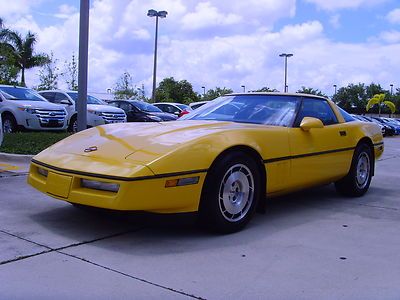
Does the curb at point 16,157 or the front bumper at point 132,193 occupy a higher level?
the front bumper at point 132,193

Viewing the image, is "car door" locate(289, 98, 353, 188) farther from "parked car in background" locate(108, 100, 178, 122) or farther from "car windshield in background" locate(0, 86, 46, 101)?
"parked car in background" locate(108, 100, 178, 122)

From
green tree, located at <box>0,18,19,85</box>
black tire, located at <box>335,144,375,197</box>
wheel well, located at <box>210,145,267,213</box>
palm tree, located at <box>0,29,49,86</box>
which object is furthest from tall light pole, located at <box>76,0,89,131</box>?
palm tree, located at <box>0,29,49,86</box>

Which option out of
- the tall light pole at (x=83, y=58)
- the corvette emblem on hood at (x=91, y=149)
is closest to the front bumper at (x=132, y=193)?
the corvette emblem on hood at (x=91, y=149)

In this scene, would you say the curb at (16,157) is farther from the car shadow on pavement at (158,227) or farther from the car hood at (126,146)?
the car hood at (126,146)

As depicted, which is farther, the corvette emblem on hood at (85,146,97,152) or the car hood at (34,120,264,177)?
the corvette emblem on hood at (85,146,97,152)

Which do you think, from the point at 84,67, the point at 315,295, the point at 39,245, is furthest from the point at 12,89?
the point at 315,295

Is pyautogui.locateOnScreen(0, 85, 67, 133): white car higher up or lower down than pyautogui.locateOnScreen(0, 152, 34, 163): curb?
higher up

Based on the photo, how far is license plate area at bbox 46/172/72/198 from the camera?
3975 mm

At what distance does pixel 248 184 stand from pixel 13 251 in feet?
6.87

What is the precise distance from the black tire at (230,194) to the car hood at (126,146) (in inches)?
13.1

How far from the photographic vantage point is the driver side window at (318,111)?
535cm

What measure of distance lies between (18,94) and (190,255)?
1008cm

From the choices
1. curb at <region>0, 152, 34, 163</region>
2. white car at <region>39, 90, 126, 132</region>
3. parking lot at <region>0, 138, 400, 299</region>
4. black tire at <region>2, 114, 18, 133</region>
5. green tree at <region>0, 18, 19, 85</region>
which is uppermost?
green tree at <region>0, 18, 19, 85</region>

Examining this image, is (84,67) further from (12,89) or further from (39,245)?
(39,245)
